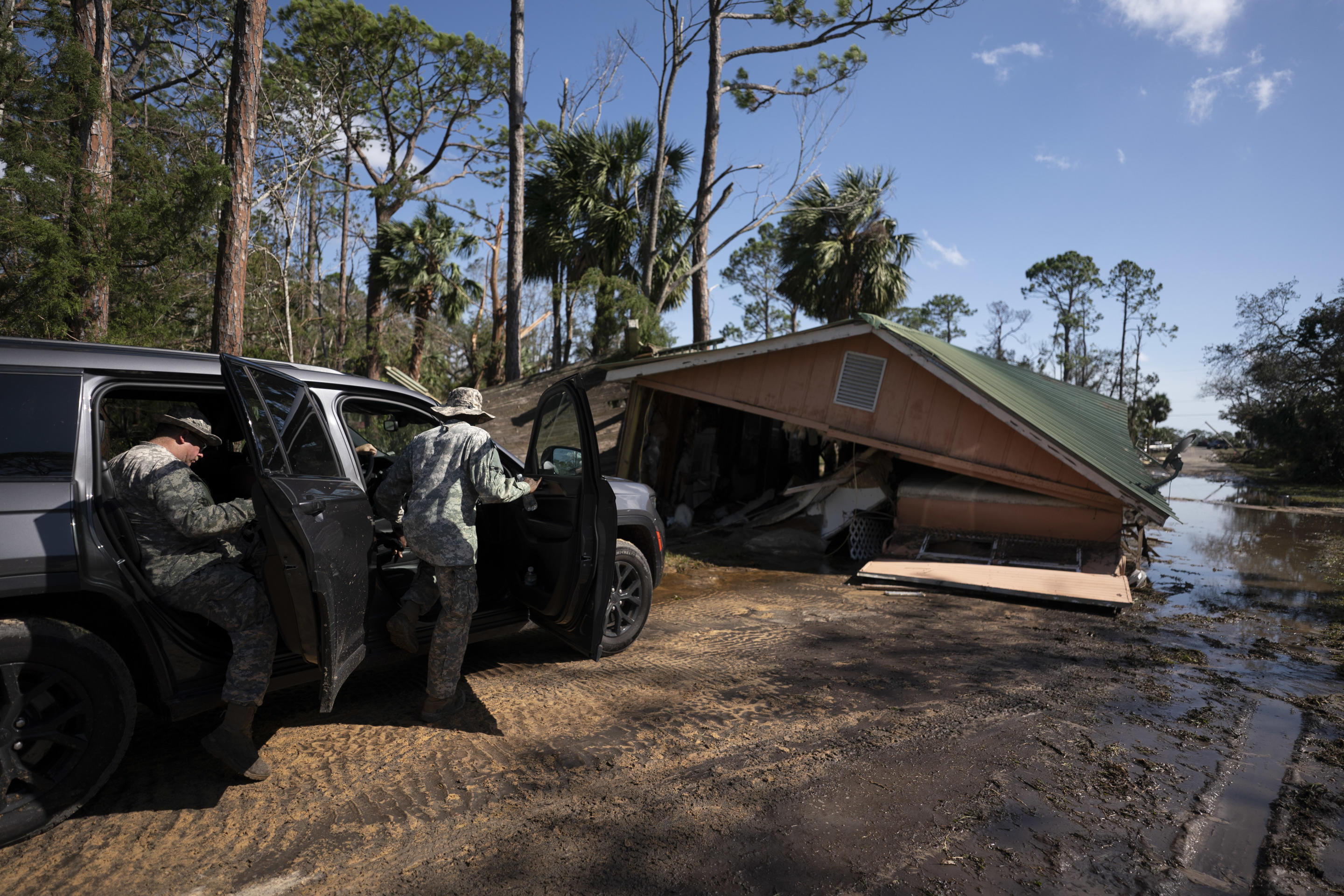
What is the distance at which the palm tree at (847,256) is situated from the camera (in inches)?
911

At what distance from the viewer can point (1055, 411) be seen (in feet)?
40.3

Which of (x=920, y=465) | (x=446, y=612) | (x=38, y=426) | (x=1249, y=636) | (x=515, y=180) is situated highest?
(x=515, y=180)

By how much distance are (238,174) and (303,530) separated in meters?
8.67

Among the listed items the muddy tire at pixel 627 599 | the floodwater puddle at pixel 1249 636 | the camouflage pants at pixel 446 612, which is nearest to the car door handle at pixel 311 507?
the camouflage pants at pixel 446 612

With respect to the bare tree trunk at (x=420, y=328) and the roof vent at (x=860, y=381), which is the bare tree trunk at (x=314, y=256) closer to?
the bare tree trunk at (x=420, y=328)

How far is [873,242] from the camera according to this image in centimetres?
2338

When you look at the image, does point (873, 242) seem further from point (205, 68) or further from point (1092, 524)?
point (205, 68)

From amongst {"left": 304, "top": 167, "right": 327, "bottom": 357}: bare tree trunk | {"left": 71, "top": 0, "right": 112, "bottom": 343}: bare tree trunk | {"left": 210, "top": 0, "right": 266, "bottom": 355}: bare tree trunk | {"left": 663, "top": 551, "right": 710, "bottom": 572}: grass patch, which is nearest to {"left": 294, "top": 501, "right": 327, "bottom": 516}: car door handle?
{"left": 663, "top": 551, "right": 710, "bottom": 572}: grass patch

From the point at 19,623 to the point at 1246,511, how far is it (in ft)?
73.8

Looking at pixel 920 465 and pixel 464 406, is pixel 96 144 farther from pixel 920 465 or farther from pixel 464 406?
pixel 920 465

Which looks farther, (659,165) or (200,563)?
(659,165)

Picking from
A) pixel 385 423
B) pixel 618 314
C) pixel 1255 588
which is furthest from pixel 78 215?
pixel 1255 588

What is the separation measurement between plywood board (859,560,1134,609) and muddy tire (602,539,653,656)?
3799 mm

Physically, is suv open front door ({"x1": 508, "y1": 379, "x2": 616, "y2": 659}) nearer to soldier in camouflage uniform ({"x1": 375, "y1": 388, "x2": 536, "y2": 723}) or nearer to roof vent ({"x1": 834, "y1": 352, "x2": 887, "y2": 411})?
soldier in camouflage uniform ({"x1": 375, "y1": 388, "x2": 536, "y2": 723})
